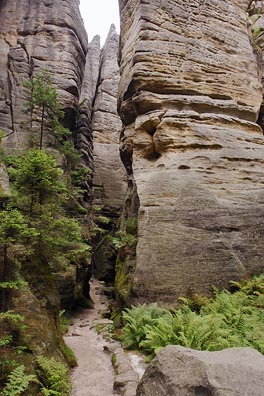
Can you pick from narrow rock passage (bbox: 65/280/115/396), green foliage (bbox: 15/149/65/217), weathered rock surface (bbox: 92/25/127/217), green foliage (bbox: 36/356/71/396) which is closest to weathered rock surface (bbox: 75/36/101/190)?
weathered rock surface (bbox: 92/25/127/217)

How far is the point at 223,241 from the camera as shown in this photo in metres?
11.2

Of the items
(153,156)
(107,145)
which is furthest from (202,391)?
(107,145)

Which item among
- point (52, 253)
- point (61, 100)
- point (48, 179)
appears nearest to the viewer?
point (48, 179)

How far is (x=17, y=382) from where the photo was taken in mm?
5055

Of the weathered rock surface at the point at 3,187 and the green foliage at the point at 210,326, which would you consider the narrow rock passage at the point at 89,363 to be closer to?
the green foliage at the point at 210,326

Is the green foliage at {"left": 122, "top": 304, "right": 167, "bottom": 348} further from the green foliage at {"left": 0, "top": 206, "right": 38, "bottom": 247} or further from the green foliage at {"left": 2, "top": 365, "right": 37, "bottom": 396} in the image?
the green foliage at {"left": 0, "top": 206, "right": 38, "bottom": 247}

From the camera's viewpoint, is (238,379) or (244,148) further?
(244,148)

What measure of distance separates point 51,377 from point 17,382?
0.91 m

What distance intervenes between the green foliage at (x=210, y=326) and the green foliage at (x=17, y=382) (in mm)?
3021

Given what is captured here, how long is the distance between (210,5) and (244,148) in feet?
30.3

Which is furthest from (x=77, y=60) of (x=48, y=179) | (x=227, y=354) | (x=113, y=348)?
(x=227, y=354)

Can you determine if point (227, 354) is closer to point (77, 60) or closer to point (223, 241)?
point (223, 241)

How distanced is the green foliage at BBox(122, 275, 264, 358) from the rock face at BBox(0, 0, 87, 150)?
16167mm

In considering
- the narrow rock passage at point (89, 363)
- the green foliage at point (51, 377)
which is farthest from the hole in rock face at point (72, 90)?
the green foliage at point (51, 377)
